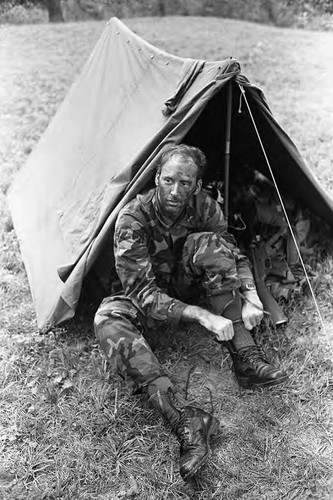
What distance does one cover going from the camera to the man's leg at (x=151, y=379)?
9.18 ft

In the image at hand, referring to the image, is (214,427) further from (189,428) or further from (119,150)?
(119,150)

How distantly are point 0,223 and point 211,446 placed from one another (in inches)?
115

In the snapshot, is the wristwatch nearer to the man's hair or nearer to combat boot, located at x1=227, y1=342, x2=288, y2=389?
combat boot, located at x1=227, y1=342, x2=288, y2=389

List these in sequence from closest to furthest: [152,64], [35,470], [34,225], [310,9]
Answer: [35,470], [152,64], [34,225], [310,9]

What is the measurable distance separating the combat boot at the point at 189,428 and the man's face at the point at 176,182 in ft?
3.28

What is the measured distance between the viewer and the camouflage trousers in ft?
10.00

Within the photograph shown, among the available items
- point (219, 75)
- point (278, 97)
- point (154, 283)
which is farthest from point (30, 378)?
point (278, 97)

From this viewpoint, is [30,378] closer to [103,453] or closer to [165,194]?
[103,453]

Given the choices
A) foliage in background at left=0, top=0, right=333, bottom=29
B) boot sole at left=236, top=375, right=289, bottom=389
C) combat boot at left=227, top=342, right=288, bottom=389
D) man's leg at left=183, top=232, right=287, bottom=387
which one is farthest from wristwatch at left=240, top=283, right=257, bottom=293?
foliage in background at left=0, top=0, right=333, bottom=29

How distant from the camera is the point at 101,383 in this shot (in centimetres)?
332

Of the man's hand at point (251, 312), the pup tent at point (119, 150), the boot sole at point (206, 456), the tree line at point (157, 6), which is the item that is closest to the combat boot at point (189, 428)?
the boot sole at point (206, 456)

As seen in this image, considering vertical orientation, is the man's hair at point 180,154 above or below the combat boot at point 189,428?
above

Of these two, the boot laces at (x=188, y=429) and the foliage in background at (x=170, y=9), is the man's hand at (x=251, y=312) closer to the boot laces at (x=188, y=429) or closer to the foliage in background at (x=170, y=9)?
the boot laces at (x=188, y=429)

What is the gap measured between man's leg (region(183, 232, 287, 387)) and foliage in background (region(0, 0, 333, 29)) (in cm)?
1372
